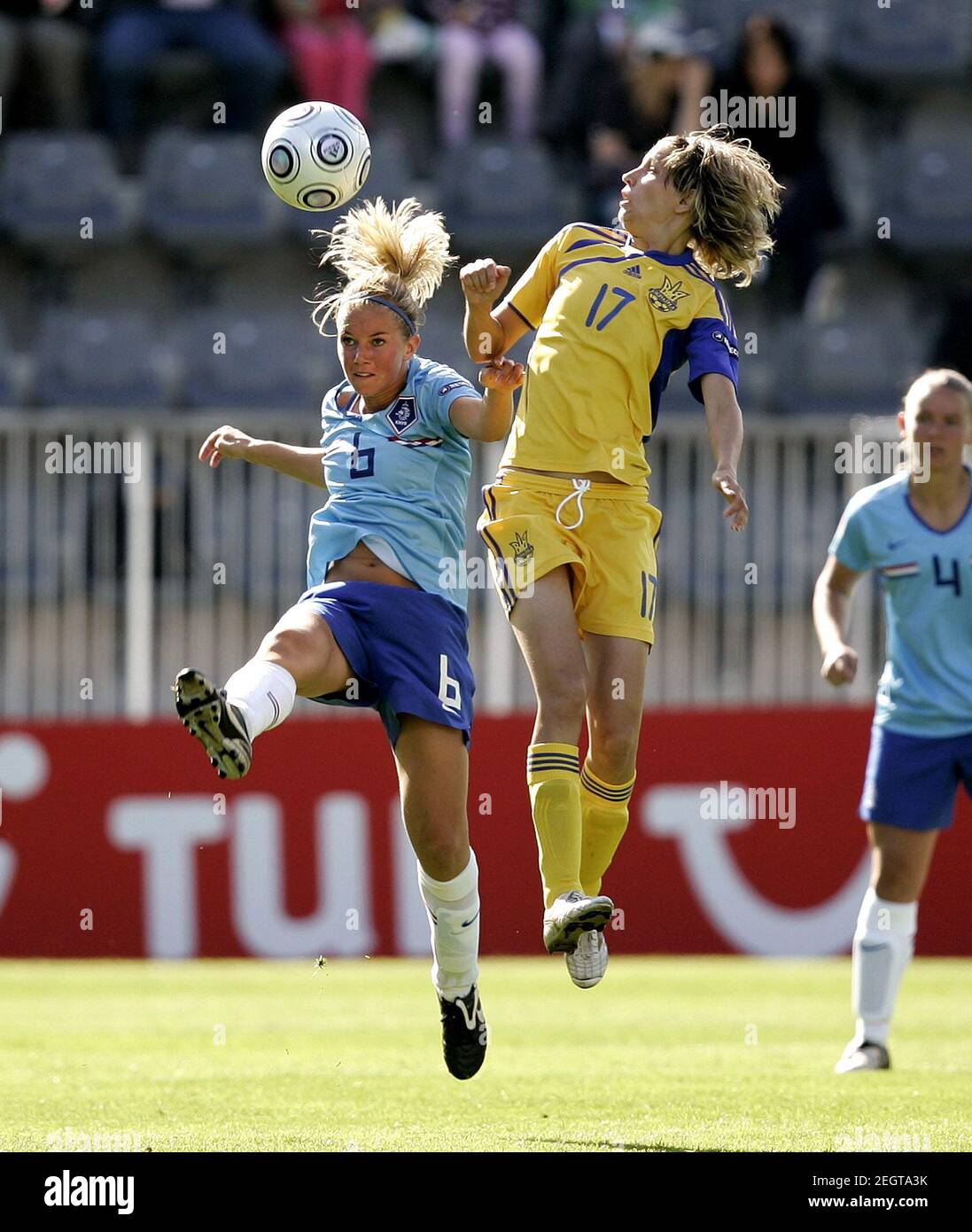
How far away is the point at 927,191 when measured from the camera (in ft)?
51.5

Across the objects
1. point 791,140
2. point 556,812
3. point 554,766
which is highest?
point 791,140

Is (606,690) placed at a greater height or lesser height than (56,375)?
lesser

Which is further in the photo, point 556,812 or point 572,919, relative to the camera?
point 556,812

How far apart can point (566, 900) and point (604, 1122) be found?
71 centimetres

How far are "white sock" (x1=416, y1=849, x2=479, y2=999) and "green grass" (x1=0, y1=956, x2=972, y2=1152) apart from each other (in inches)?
15.4

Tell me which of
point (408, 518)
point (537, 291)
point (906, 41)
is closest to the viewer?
point (408, 518)

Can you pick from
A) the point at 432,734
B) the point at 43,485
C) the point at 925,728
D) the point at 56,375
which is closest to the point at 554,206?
the point at 56,375

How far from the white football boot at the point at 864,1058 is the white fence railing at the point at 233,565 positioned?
4.86 meters

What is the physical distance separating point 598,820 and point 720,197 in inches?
81.6

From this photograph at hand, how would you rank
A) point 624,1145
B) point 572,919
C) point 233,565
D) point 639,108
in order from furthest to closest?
1. point 639,108
2. point 233,565
3. point 572,919
4. point 624,1145

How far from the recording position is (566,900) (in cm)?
614

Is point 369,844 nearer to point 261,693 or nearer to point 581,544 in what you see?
point 581,544

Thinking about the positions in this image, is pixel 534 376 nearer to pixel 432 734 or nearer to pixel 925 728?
pixel 432 734

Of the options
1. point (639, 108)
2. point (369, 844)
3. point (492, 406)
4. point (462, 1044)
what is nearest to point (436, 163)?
point (639, 108)
